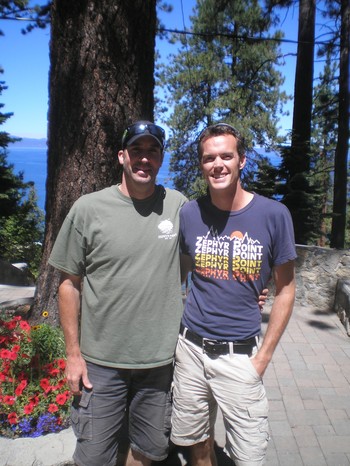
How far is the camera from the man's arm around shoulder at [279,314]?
80.0 inches

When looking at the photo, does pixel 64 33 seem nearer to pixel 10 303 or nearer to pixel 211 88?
pixel 10 303

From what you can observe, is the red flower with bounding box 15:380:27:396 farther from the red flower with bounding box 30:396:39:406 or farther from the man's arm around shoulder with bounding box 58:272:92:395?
the man's arm around shoulder with bounding box 58:272:92:395

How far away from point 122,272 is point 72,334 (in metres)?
0.39

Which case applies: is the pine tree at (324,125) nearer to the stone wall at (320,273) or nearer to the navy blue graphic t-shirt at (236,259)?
the stone wall at (320,273)

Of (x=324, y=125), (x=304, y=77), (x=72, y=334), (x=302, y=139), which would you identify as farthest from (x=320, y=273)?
(x=324, y=125)

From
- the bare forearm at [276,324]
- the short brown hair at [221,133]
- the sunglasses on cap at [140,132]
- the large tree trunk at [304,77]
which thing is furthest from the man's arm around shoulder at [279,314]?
the large tree trunk at [304,77]

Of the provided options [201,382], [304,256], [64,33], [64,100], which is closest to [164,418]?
[201,382]

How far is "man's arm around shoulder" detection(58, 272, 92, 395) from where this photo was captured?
2.08m

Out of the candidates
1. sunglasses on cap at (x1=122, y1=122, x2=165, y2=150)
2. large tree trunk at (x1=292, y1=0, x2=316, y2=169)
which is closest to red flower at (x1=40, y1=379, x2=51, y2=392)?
sunglasses on cap at (x1=122, y1=122, x2=165, y2=150)

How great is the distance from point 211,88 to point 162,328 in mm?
20220

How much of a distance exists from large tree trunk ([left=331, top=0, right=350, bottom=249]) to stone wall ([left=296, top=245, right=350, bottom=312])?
5.45 meters

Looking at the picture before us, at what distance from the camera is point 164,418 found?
2.20m

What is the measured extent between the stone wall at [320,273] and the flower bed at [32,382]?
14.4ft

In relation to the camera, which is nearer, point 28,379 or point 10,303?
point 28,379
